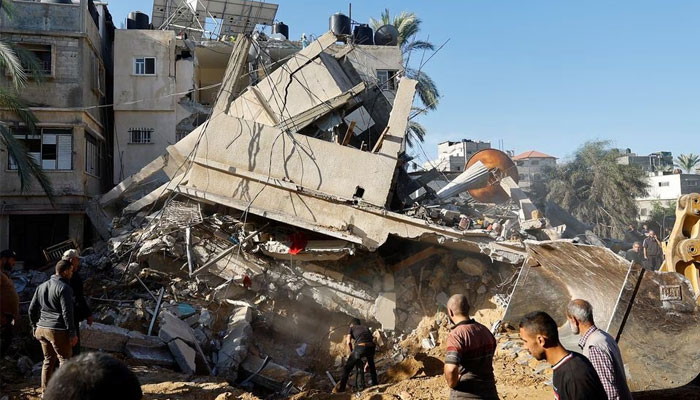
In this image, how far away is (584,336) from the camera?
3.54 m

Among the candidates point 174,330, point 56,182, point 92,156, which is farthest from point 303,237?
point 92,156

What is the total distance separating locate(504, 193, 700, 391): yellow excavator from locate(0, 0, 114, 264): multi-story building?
14499 millimetres

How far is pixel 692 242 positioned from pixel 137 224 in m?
10.6

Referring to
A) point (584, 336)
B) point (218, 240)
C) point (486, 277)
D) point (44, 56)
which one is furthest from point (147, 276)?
point (44, 56)

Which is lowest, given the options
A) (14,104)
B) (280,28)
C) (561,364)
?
(561,364)

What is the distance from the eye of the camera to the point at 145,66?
62.3ft

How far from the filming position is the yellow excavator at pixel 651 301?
A: 593 centimetres

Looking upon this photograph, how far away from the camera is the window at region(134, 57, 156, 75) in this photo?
1897cm

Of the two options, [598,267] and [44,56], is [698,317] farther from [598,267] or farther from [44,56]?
[44,56]

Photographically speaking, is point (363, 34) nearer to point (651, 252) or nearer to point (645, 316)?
point (651, 252)

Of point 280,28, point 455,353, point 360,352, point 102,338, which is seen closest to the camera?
point 455,353

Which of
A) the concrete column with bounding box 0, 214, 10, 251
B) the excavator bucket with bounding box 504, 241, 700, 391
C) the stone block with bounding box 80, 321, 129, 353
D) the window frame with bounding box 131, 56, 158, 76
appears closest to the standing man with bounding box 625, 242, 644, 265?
the excavator bucket with bounding box 504, 241, 700, 391

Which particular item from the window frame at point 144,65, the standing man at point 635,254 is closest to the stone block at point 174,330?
the standing man at point 635,254

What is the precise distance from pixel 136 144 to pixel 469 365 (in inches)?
701
